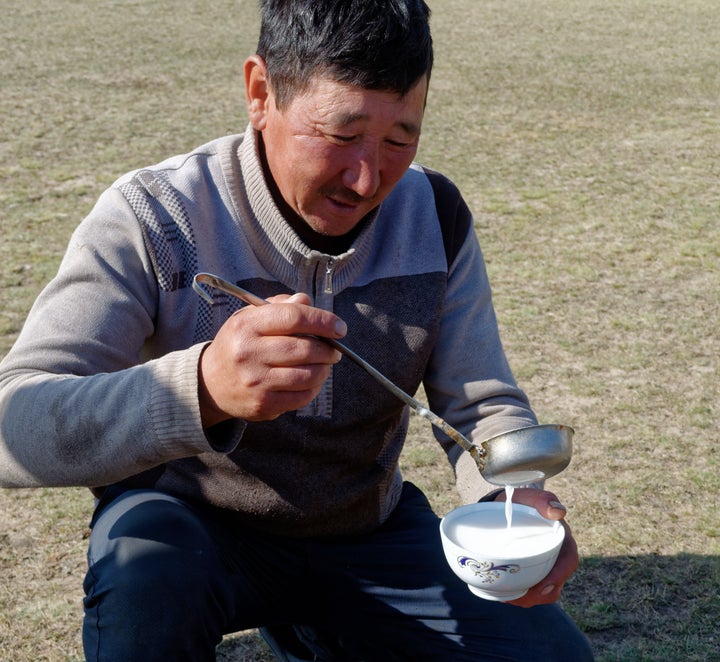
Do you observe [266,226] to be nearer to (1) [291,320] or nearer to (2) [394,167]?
(2) [394,167]

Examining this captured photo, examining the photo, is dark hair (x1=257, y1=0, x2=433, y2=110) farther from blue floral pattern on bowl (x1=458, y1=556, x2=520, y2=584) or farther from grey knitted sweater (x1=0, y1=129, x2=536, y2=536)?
blue floral pattern on bowl (x1=458, y1=556, x2=520, y2=584)

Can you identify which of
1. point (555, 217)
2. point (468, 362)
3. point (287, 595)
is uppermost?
point (468, 362)

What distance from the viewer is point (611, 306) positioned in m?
4.32

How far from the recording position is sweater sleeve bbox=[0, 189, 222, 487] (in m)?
1.49

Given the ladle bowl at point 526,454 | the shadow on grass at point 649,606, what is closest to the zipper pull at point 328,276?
the ladle bowl at point 526,454

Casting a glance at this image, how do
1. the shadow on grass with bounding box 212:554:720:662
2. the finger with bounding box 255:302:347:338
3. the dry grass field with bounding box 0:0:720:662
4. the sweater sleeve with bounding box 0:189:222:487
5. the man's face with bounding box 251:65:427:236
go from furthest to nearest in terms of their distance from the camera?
the dry grass field with bounding box 0:0:720:662
the shadow on grass with bounding box 212:554:720:662
the man's face with bounding box 251:65:427:236
the sweater sleeve with bounding box 0:189:222:487
the finger with bounding box 255:302:347:338

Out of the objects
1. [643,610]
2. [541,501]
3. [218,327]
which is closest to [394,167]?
[218,327]

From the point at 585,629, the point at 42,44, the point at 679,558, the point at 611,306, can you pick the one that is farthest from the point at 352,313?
the point at 42,44

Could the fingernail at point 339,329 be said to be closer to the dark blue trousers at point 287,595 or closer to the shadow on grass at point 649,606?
the dark blue trousers at point 287,595

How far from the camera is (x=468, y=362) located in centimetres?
210

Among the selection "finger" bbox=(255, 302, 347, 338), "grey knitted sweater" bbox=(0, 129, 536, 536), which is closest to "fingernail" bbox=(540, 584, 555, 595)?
"grey knitted sweater" bbox=(0, 129, 536, 536)

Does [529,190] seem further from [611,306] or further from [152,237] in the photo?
[152,237]

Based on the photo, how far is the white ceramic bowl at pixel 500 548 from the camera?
1.66m

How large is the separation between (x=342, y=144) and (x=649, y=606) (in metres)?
1.52
